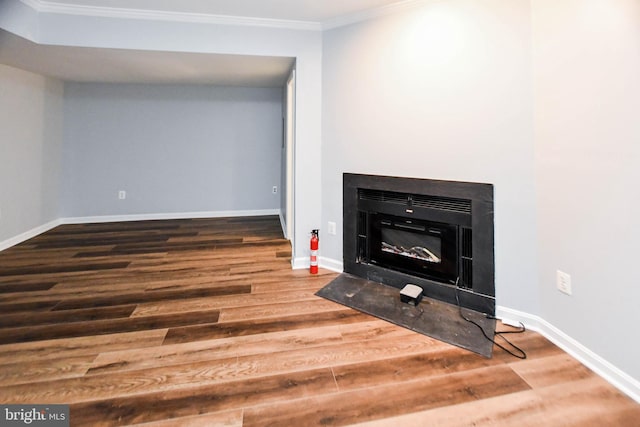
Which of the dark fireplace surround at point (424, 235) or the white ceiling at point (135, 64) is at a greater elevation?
the white ceiling at point (135, 64)

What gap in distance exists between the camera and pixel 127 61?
10.1 ft

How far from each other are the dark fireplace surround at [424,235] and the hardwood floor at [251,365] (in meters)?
0.43

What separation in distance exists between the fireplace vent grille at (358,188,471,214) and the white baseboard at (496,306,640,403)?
0.75 metres

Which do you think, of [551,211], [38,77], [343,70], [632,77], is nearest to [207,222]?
[38,77]

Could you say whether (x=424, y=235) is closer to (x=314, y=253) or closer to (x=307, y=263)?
(x=314, y=253)

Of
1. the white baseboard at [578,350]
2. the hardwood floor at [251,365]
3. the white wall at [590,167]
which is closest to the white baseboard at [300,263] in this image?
the hardwood floor at [251,365]

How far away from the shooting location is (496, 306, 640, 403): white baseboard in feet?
4.54

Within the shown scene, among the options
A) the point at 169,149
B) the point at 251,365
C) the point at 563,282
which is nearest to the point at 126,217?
the point at 169,149

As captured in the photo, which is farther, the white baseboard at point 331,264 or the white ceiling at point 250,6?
the white baseboard at point 331,264

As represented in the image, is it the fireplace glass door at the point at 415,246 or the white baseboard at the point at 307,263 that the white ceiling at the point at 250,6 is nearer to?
the fireplace glass door at the point at 415,246

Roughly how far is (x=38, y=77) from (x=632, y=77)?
19.4ft

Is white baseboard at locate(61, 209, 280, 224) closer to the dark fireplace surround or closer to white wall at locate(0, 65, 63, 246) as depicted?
white wall at locate(0, 65, 63, 246)

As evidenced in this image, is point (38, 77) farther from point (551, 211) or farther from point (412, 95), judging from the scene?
point (551, 211)

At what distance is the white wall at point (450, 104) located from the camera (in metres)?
1.88
